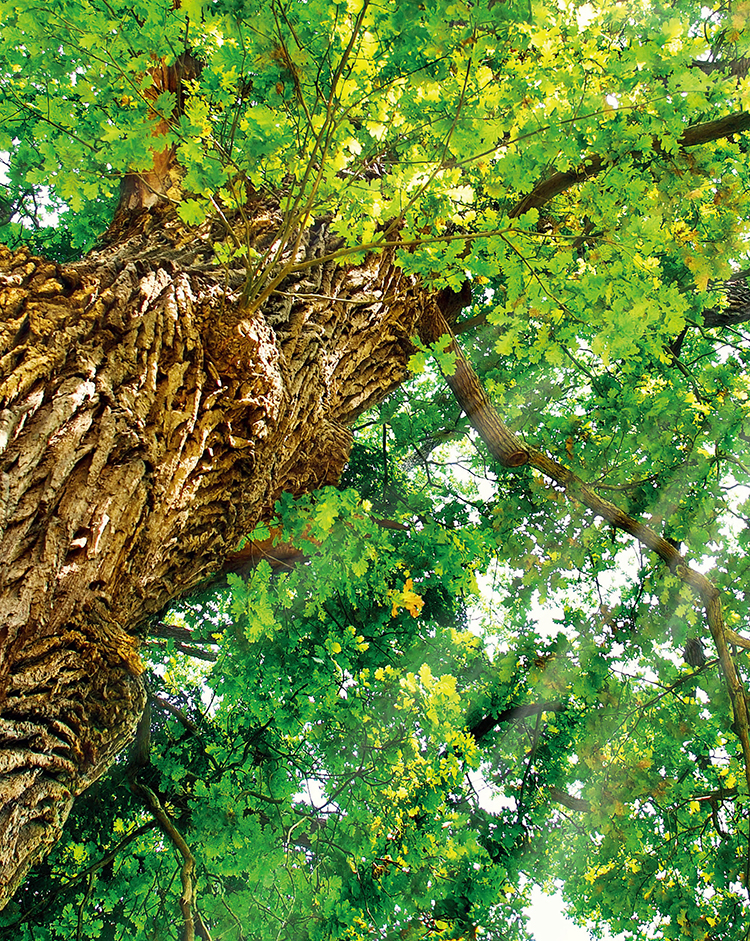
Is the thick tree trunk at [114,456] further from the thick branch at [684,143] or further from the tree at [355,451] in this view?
the thick branch at [684,143]

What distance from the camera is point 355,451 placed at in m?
6.70

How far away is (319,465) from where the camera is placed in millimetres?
3322

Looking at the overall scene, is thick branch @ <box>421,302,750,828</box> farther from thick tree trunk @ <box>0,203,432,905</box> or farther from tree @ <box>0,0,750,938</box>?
thick tree trunk @ <box>0,203,432,905</box>

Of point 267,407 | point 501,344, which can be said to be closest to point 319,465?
point 267,407

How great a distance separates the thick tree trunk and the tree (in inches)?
0.5

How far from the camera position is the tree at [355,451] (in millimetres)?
1966

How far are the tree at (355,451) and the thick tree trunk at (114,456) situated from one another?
0.01 m

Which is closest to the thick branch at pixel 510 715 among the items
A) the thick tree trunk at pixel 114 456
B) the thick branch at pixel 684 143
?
the thick tree trunk at pixel 114 456

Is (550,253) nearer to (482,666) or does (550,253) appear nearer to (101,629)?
(101,629)

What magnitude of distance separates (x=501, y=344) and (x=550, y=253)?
480 mm

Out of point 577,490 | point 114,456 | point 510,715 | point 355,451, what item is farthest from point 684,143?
point 510,715

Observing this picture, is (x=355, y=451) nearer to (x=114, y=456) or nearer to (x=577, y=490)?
(x=577, y=490)

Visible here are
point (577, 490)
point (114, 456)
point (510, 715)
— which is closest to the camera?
point (114, 456)

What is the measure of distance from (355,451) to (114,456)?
4.80 m
